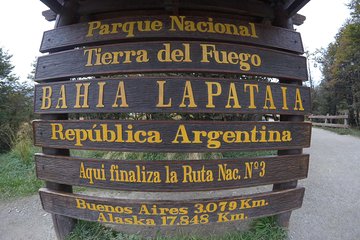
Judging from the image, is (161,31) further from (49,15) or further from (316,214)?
(316,214)

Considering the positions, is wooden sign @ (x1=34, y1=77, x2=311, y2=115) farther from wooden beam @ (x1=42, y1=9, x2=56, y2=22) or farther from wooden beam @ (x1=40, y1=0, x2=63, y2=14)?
wooden beam @ (x1=42, y1=9, x2=56, y2=22)

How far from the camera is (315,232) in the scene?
3297 millimetres

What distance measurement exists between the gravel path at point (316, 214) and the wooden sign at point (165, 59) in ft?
7.18

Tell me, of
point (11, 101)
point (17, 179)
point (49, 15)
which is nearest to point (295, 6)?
point (49, 15)

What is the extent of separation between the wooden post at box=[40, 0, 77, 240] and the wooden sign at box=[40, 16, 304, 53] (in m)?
0.15

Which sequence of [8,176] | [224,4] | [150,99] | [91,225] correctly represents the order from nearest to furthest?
[150,99], [224,4], [91,225], [8,176]

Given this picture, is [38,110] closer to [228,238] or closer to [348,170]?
[228,238]

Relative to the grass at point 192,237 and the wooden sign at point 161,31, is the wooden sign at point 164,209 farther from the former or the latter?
the wooden sign at point 161,31

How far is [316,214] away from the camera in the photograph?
3799 mm

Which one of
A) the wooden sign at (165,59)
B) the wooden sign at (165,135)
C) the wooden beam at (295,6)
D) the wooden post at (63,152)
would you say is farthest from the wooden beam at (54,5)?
the wooden beam at (295,6)

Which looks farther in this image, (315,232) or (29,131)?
(29,131)

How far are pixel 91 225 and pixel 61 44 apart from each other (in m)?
2.29

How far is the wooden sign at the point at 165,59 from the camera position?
268cm

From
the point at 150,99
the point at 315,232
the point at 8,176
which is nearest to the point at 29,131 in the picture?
the point at 8,176
